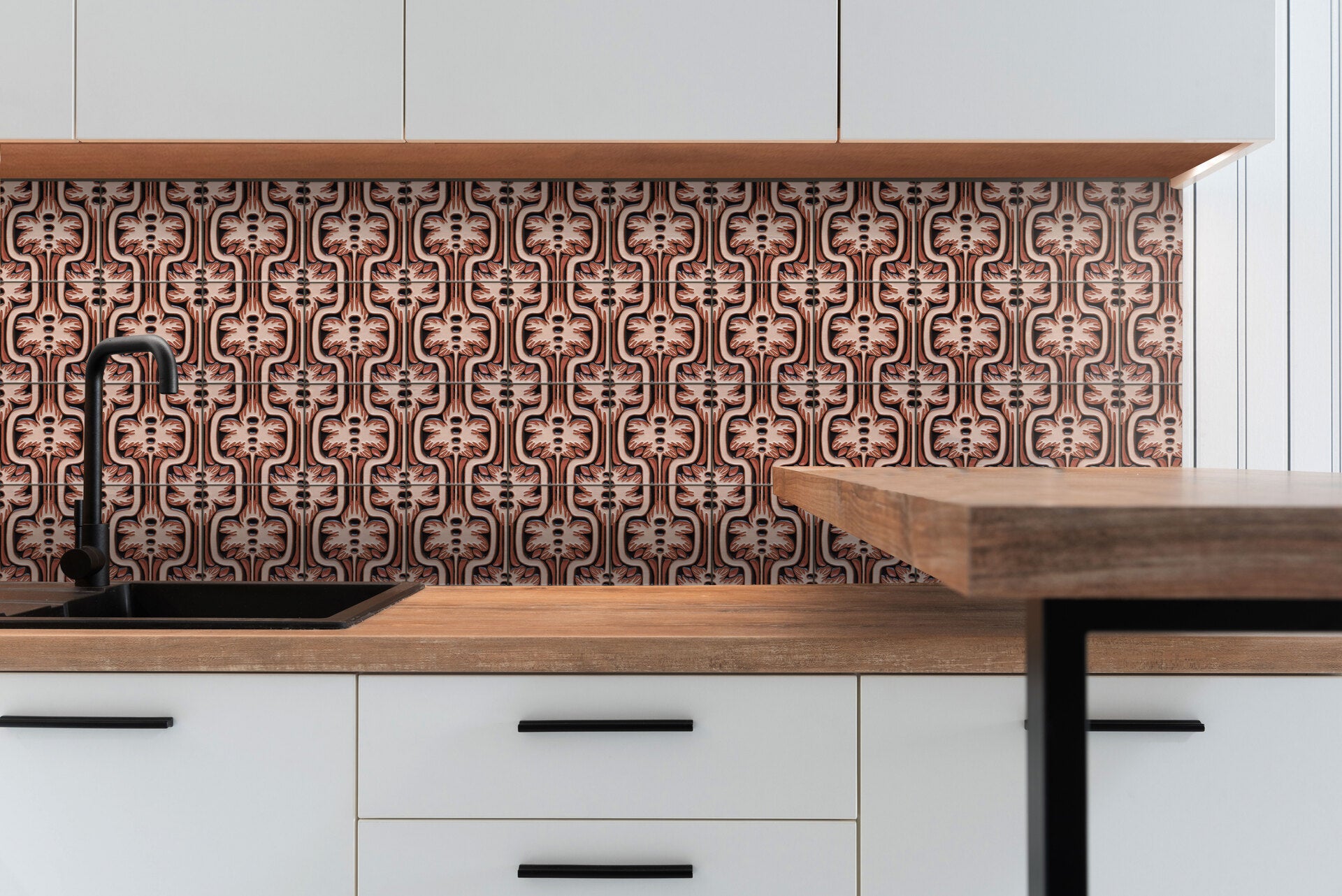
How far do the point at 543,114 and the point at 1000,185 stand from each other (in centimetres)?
83

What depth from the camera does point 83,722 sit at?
109 cm

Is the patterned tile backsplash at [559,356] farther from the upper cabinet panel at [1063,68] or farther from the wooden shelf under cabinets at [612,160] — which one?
the upper cabinet panel at [1063,68]

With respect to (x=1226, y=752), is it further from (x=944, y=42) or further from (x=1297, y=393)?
(x=944, y=42)

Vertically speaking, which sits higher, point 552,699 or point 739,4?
point 739,4

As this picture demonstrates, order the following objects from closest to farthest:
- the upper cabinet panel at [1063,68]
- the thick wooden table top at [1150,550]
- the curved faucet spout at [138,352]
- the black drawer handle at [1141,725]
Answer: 1. the thick wooden table top at [1150,550]
2. the black drawer handle at [1141,725]
3. the upper cabinet panel at [1063,68]
4. the curved faucet spout at [138,352]

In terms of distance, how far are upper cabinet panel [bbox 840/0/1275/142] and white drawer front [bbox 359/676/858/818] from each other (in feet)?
2.78

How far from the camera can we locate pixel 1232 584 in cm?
48

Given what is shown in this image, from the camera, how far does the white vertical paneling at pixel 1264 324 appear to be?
1.67 meters

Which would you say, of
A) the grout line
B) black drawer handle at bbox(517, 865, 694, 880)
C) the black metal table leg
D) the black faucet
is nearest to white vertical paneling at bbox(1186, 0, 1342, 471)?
the grout line

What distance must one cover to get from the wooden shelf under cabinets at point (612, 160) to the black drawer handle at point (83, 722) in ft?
2.70

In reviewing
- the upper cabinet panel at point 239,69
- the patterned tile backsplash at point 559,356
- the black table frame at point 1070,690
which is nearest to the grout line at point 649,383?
the patterned tile backsplash at point 559,356

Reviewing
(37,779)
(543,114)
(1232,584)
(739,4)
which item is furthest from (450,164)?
(1232,584)

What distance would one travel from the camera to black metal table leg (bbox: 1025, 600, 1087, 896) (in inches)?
22.3

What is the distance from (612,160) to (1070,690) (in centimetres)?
116
